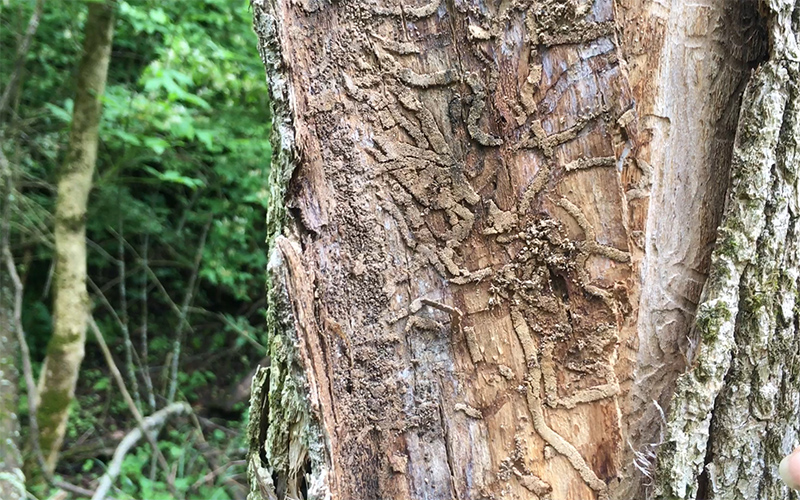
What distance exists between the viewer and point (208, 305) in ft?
16.6

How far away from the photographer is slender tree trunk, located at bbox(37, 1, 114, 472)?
3047mm

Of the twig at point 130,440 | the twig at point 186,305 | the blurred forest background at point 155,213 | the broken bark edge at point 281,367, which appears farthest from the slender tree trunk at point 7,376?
the broken bark edge at point 281,367

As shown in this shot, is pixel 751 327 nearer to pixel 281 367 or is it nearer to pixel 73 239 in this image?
pixel 281 367

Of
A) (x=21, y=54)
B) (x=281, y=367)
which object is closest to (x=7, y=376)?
(x=21, y=54)

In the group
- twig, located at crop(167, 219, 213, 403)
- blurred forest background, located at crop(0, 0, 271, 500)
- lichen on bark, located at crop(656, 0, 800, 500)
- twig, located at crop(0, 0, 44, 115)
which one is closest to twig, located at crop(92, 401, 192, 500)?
blurred forest background, located at crop(0, 0, 271, 500)

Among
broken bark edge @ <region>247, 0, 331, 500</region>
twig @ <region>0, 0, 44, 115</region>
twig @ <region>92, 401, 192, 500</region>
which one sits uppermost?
twig @ <region>0, 0, 44, 115</region>

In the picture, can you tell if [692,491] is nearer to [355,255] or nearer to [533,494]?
[533,494]

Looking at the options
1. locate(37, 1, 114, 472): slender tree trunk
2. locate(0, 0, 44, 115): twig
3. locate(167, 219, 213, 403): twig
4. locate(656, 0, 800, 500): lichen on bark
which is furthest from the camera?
locate(167, 219, 213, 403): twig

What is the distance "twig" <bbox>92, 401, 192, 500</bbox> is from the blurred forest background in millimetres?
133

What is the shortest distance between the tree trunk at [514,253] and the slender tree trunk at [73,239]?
2836 mm

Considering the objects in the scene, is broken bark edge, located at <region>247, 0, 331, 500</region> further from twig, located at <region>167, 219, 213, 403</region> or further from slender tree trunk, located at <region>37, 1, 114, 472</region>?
twig, located at <region>167, 219, 213, 403</region>

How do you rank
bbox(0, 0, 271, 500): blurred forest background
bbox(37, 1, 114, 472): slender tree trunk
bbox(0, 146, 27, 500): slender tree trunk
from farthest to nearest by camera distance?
bbox(37, 1, 114, 472): slender tree trunk
bbox(0, 0, 271, 500): blurred forest background
bbox(0, 146, 27, 500): slender tree trunk

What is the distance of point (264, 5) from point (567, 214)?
552 millimetres

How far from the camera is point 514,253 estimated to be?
2.67 ft
